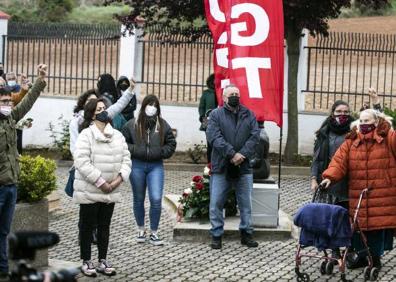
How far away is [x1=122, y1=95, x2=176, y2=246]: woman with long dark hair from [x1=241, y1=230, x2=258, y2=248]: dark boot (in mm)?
900

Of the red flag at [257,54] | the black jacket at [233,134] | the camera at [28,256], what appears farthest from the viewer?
the red flag at [257,54]

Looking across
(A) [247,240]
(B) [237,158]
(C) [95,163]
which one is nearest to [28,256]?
(C) [95,163]

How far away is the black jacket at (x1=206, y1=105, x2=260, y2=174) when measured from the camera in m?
11.6

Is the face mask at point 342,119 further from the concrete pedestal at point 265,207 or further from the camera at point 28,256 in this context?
the camera at point 28,256

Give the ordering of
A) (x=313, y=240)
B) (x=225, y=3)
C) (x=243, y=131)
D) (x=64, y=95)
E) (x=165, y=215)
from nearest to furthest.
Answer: (x=313, y=240), (x=243, y=131), (x=225, y=3), (x=165, y=215), (x=64, y=95)

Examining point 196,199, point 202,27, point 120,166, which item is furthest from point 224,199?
point 202,27

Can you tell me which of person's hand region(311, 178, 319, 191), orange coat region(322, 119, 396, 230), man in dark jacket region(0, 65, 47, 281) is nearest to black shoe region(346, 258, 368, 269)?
orange coat region(322, 119, 396, 230)

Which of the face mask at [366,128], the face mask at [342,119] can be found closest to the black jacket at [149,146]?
the face mask at [342,119]

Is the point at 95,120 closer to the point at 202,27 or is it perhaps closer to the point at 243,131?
the point at 243,131

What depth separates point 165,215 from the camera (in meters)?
13.8

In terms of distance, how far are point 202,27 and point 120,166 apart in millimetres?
8840

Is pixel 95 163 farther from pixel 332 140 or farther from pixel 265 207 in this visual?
pixel 265 207

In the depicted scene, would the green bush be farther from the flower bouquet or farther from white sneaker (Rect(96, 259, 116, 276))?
the flower bouquet

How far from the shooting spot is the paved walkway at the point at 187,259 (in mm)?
10438
